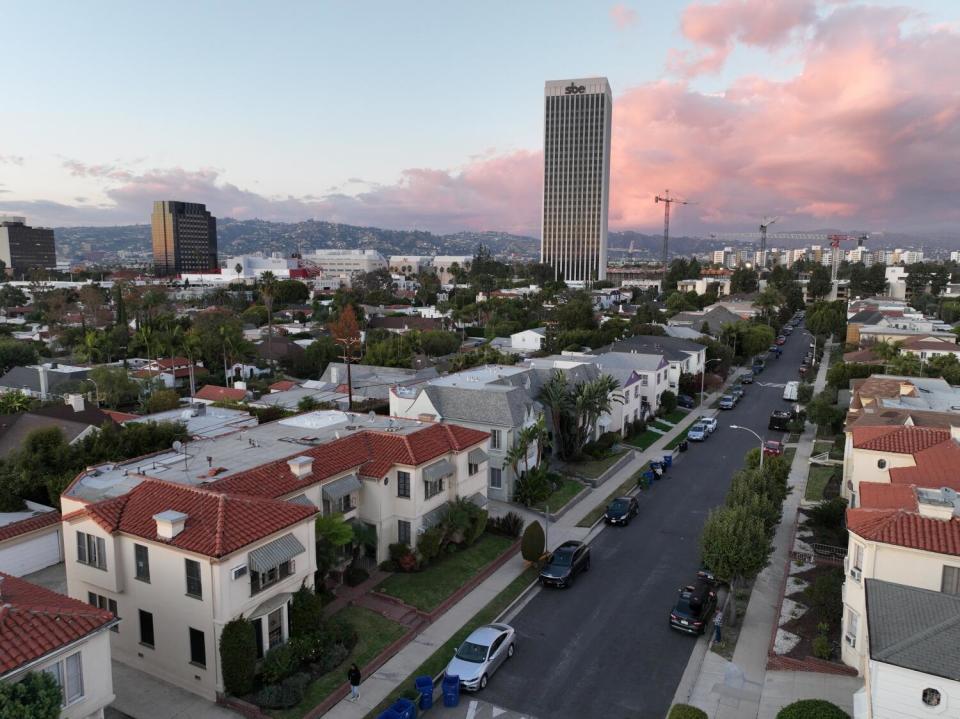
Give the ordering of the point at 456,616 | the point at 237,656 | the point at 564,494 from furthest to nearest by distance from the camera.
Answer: the point at 564,494 → the point at 456,616 → the point at 237,656

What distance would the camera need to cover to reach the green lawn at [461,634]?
2106 cm

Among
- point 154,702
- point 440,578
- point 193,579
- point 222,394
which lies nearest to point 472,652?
point 440,578

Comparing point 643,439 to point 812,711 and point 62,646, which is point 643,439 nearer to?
point 812,711

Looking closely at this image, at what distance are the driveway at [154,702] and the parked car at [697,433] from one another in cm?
4185

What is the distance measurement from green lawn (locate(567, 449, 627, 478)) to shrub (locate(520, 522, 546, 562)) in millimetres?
13967

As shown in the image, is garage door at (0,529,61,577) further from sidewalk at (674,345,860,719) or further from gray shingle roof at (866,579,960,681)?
gray shingle roof at (866,579,960,681)

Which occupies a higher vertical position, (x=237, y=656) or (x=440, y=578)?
(x=237, y=656)

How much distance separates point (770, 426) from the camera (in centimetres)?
5734

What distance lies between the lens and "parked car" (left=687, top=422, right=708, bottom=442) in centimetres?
5344

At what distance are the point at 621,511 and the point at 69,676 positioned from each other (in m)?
26.9

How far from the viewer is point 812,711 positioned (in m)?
18.0

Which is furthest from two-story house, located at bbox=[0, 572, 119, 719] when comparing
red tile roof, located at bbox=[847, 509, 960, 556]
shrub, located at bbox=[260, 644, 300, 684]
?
red tile roof, located at bbox=[847, 509, 960, 556]

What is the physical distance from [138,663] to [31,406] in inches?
1455

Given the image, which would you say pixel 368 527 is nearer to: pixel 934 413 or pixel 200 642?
pixel 200 642
